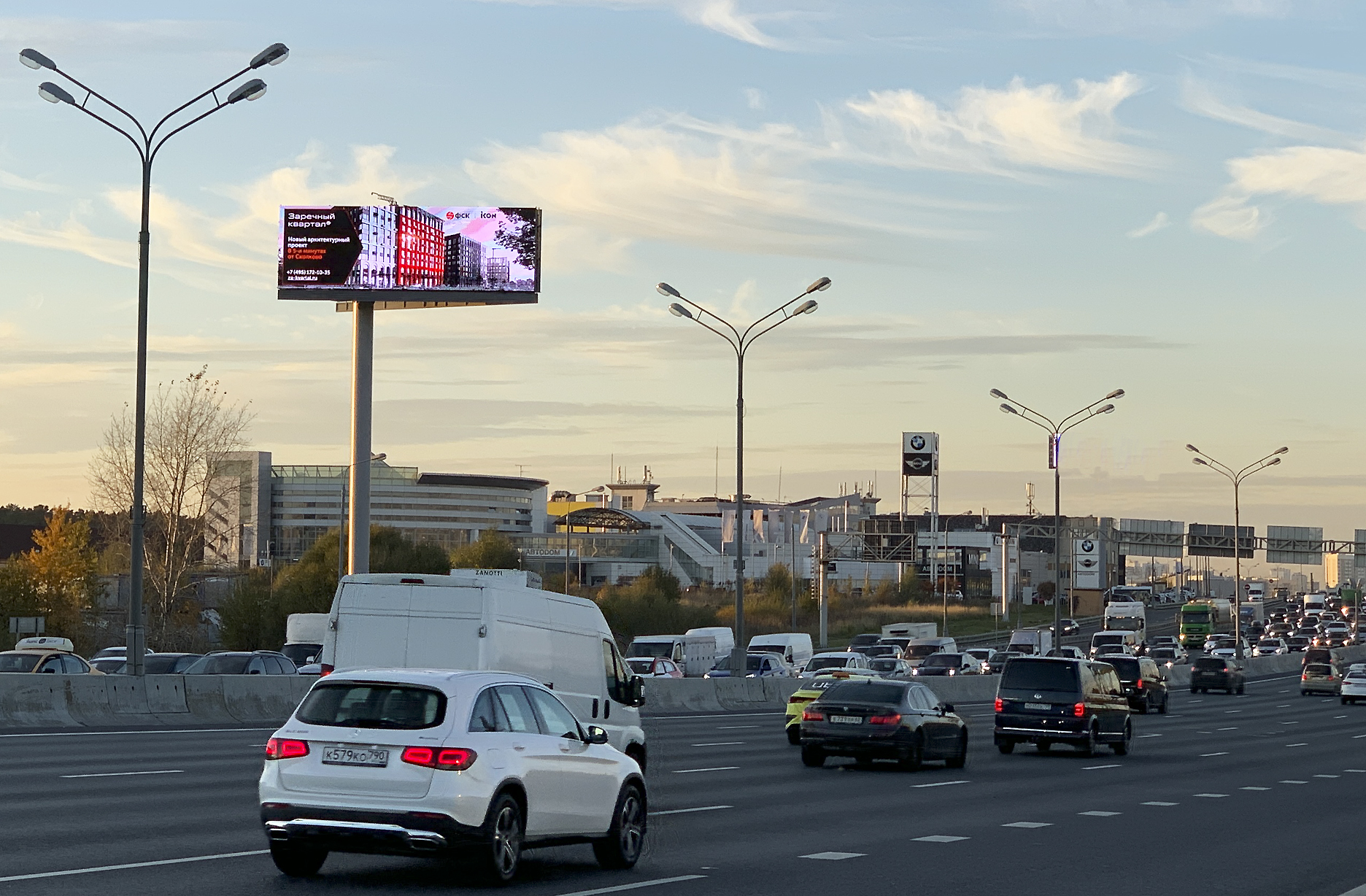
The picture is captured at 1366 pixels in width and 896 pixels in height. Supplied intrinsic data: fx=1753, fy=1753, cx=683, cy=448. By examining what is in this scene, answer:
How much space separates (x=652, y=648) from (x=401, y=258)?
18917mm

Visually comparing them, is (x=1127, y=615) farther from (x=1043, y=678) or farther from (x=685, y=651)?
(x=1043, y=678)

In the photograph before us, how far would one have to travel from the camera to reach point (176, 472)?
79625mm

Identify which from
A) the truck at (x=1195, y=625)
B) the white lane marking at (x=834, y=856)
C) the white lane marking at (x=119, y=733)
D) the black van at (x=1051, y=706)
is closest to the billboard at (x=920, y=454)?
the truck at (x=1195, y=625)

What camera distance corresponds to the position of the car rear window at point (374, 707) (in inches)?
453

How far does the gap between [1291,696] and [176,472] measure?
49098mm

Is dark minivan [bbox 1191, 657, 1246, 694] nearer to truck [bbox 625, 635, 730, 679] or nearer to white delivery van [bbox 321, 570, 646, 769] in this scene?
truck [bbox 625, 635, 730, 679]

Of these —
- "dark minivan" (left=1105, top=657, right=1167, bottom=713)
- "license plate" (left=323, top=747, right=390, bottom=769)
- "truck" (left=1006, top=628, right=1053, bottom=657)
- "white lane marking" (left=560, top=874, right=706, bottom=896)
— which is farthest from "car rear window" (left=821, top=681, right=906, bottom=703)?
"truck" (left=1006, top=628, right=1053, bottom=657)

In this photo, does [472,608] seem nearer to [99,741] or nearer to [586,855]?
[586,855]

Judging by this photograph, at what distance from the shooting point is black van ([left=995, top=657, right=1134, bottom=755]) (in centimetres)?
3097

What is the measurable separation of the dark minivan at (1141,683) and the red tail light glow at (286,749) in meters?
40.8

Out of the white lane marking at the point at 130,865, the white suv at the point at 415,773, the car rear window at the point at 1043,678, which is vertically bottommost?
the white lane marking at the point at 130,865

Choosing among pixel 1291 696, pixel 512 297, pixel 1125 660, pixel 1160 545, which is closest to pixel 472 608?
pixel 1125 660

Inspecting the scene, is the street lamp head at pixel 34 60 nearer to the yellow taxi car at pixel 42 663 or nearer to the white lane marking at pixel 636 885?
the yellow taxi car at pixel 42 663

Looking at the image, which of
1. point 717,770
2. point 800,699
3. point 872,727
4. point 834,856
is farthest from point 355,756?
point 800,699
